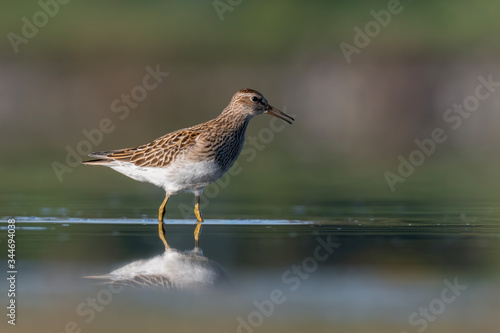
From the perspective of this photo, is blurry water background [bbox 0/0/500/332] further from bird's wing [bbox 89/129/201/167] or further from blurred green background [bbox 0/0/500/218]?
bird's wing [bbox 89/129/201/167]

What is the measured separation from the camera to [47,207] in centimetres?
1471

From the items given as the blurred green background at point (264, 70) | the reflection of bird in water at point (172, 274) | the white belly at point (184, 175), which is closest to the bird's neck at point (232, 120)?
the white belly at point (184, 175)

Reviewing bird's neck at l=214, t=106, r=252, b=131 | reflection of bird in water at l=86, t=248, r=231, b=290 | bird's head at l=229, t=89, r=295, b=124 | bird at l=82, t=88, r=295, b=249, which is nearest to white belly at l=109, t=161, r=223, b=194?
bird at l=82, t=88, r=295, b=249

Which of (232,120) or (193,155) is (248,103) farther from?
(193,155)

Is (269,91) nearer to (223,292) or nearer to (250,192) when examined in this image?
(250,192)

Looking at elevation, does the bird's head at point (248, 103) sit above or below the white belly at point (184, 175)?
above

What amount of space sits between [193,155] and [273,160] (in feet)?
31.9

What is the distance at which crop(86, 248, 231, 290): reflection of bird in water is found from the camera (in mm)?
9148

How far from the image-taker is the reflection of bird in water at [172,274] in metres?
9.15

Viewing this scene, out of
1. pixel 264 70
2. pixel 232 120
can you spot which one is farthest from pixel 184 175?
pixel 264 70

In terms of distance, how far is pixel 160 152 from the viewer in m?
13.9

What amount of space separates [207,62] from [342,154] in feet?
→ 36.2

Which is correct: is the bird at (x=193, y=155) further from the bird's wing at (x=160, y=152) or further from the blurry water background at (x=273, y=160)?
the blurry water background at (x=273, y=160)

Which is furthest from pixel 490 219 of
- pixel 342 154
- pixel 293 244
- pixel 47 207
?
pixel 342 154
